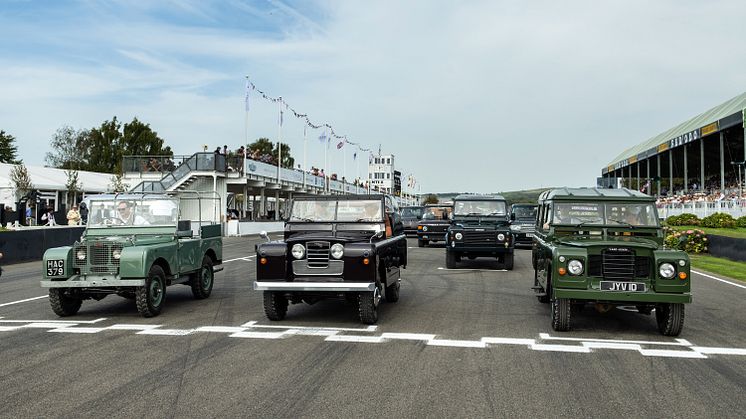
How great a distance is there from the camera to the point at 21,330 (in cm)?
873

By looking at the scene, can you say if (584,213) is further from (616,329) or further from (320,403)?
(320,403)

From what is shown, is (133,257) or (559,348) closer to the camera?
(559,348)

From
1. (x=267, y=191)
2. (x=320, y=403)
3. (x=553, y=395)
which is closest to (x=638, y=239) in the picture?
(x=553, y=395)

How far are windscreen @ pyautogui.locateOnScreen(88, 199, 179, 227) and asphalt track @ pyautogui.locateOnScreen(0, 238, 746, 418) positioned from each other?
4.99 feet

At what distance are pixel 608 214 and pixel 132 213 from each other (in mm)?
8203

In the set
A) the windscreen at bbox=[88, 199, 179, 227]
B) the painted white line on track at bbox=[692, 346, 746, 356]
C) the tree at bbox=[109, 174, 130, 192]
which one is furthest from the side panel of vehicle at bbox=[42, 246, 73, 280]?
the tree at bbox=[109, 174, 130, 192]

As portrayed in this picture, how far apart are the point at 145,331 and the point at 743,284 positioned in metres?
13.7

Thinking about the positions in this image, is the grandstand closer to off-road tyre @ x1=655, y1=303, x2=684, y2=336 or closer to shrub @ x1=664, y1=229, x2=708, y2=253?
shrub @ x1=664, y1=229, x2=708, y2=253

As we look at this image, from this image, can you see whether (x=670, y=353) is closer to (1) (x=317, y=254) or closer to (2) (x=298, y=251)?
(1) (x=317, y=254)

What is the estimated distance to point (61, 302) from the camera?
9828 millimetres

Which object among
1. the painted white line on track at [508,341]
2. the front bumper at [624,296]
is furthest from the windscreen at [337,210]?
the front bumper at [624,296]

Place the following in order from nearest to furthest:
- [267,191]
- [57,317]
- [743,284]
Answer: [57,317] → [743,284] → [267,191]

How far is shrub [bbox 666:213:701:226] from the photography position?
33250 millimetres

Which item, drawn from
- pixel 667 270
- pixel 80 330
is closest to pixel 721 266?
pixel 667 270
